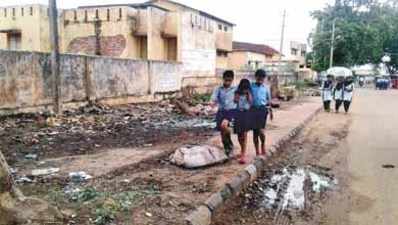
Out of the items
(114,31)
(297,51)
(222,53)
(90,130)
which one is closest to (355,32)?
(222,53)

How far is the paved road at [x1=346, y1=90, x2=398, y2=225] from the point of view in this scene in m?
6.25

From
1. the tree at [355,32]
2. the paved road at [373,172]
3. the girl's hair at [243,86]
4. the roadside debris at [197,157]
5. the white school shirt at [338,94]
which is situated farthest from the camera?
the tree at [355,32]

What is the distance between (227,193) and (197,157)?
1.41 meters

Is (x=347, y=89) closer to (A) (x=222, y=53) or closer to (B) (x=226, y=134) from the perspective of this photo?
(B) (x=226, y=134)

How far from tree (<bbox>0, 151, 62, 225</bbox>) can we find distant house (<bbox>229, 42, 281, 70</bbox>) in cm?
4379

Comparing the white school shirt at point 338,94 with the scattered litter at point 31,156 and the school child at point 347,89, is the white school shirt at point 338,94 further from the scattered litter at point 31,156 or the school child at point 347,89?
the scattered litter at point 31,156

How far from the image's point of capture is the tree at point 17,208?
4516mm

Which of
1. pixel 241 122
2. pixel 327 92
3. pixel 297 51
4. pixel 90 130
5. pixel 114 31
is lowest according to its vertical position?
pixel 90 130

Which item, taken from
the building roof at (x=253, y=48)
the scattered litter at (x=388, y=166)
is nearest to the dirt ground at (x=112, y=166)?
the scattered litter at (x=388, y=166)

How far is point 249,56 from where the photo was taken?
58031mm

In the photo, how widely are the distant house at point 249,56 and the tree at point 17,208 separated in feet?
144

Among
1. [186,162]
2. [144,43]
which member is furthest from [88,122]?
[144,43]

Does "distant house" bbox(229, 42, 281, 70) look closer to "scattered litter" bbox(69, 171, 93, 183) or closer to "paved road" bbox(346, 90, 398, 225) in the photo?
"paved road" bbox(346, 90, 398, 225)

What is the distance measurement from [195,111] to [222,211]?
439 inches
